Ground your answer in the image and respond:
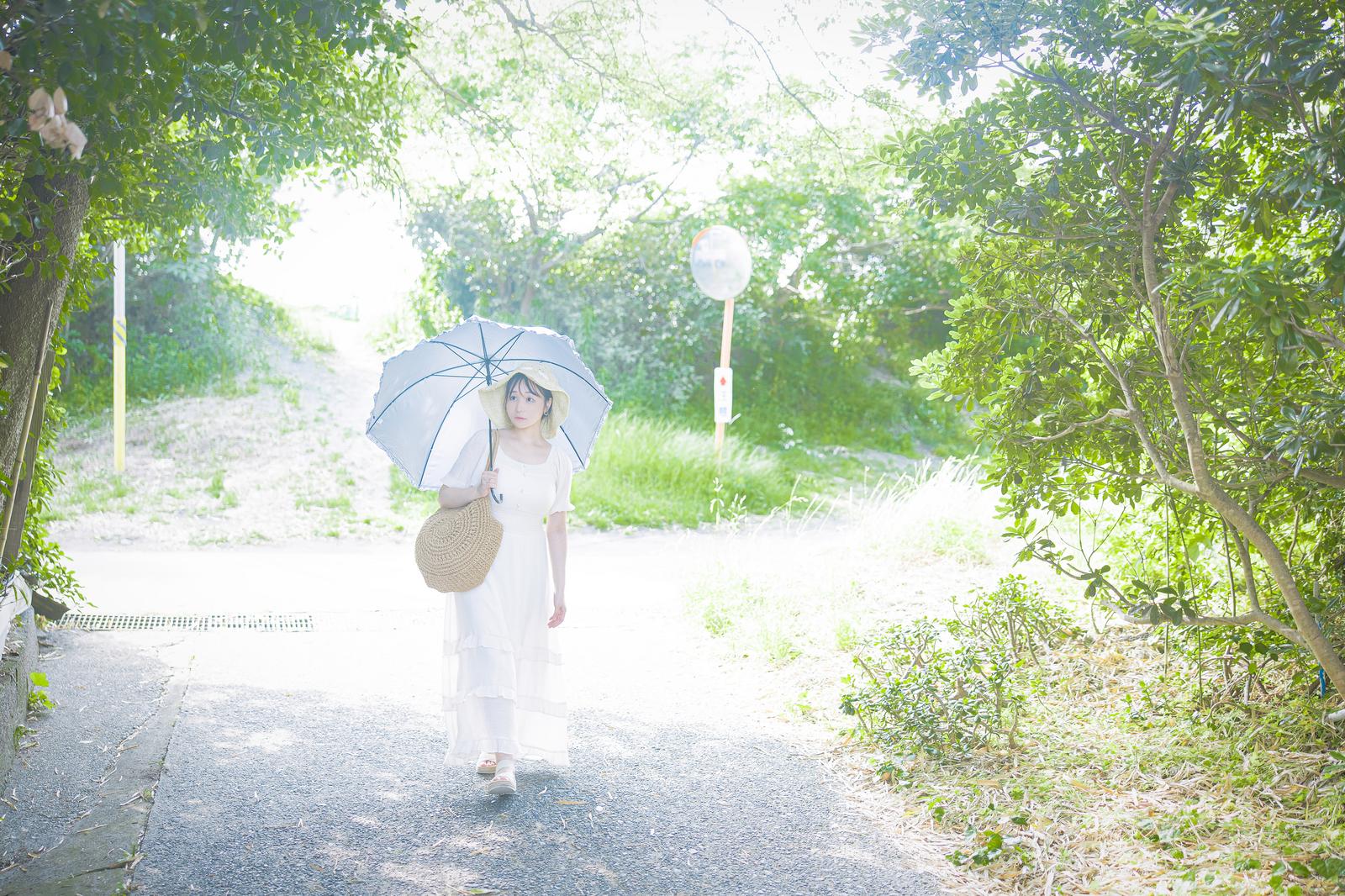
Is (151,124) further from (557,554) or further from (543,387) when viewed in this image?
(557,554)

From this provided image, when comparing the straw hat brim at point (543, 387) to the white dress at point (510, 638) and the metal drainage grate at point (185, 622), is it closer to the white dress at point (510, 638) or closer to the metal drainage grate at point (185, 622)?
the white dress at point (510, 638)

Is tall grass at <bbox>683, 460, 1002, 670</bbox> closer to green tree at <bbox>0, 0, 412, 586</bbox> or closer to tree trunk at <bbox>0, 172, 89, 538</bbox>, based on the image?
green tree at <bbox>0, 0, 412, 586</bbox>

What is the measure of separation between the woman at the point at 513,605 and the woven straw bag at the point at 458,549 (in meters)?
0.09

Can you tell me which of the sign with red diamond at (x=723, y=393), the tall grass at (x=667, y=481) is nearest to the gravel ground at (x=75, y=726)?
the tall grass at (x=667, y=481)

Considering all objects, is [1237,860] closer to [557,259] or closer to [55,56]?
[55,56]

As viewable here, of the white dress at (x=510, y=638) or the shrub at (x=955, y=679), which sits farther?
the shrub at (x=955, y=679)

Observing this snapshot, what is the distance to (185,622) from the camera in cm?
725

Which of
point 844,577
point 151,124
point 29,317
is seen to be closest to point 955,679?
point 844,577

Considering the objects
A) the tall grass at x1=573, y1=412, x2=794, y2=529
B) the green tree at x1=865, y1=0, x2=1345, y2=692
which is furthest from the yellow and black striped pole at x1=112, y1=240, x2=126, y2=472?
the green tree at x1=865, y1=0, x2=1345, y2=692

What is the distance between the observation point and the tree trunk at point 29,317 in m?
4.39

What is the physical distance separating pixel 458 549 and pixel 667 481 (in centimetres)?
946

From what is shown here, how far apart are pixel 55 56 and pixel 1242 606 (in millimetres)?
5361

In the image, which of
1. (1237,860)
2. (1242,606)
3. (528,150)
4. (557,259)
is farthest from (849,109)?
(557,259)

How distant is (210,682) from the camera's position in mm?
5875
